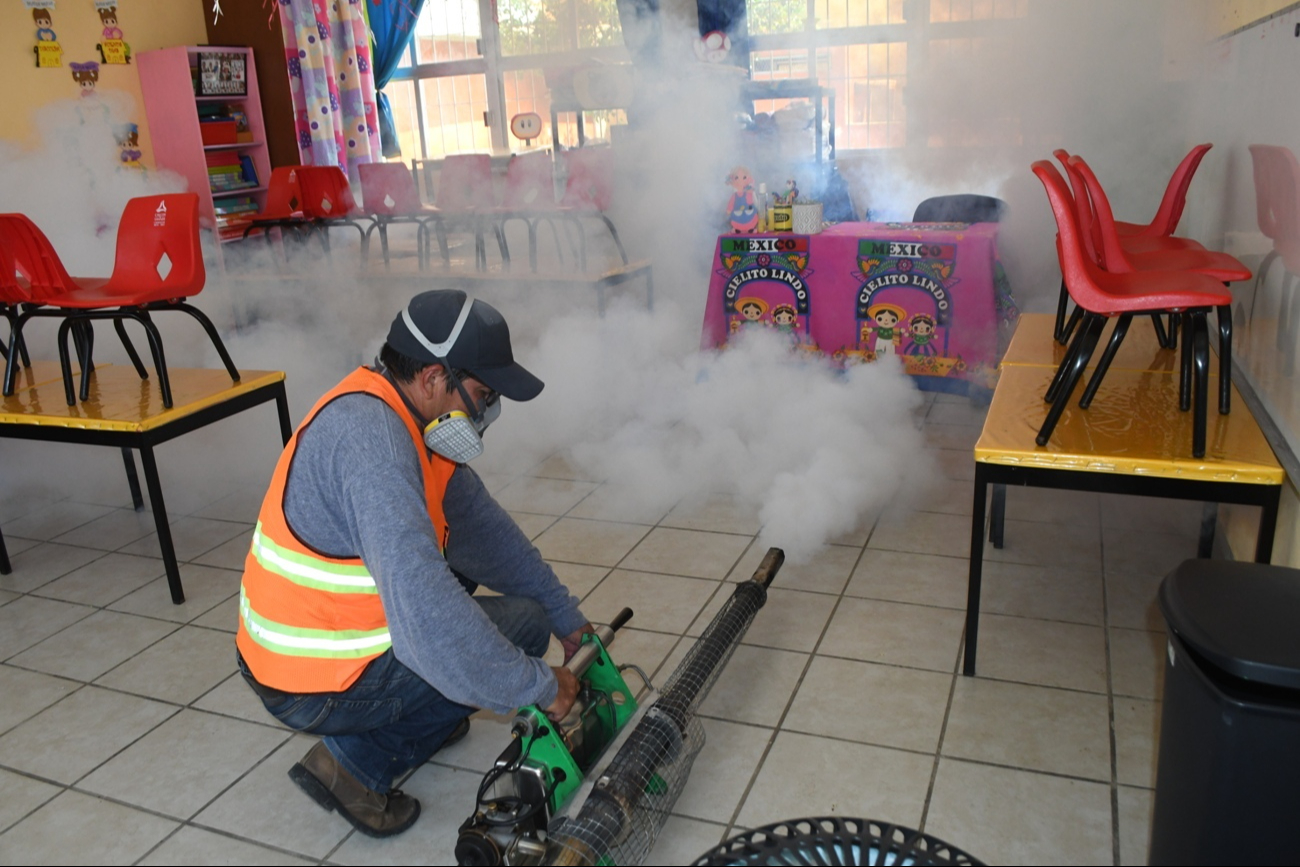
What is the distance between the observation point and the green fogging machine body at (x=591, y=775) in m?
1.60

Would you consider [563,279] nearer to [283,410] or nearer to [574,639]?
[283,410]

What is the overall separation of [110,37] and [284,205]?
5.54 ft

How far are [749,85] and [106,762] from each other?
15.7 feet

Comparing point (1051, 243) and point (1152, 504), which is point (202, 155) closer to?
point (1051, 243)

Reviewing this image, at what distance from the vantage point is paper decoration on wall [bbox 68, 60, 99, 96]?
21.2 feet

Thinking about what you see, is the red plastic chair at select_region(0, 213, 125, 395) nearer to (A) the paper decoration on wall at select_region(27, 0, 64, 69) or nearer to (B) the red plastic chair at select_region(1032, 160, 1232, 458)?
(B) the red plastic chair at select_region(1032, 160, 1232, 458)

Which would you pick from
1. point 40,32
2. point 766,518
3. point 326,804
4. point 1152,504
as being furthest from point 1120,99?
point 40,32

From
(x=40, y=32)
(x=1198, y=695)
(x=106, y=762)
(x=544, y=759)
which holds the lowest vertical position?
(x=106, y=762)

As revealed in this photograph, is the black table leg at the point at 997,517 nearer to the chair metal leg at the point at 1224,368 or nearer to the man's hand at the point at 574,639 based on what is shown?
the chair metal leg at the point at 1224,368

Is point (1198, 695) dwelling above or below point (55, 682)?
above

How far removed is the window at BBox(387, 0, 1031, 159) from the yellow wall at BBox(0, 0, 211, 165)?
175 centimetres

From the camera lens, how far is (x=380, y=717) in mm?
1806

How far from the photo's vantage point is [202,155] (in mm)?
6871

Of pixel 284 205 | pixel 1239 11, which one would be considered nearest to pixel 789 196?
pixel 1239 11
